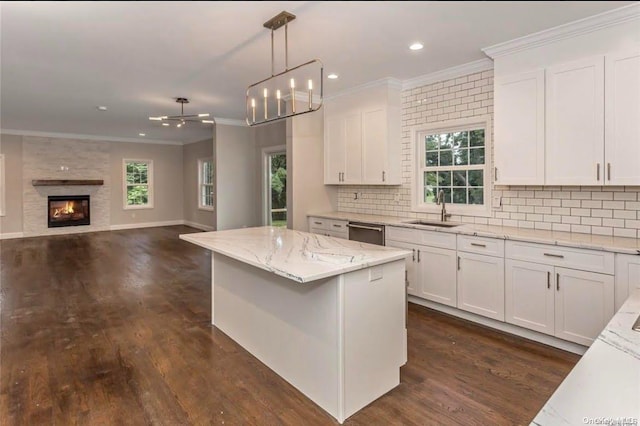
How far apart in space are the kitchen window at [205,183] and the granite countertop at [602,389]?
31.5 feet

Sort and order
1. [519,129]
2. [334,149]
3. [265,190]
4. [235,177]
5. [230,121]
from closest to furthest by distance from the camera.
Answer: [519,129] → [334,149] → [230,121] → [235,177] → [265,190]

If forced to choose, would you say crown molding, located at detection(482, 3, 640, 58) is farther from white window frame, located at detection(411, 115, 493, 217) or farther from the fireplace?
the fireplace

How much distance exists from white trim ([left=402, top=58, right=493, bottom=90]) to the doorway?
3.76 metres

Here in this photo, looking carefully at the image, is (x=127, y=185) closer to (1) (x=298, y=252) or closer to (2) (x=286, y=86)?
(2) (x=286, y=86)

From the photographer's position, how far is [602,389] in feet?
3.21

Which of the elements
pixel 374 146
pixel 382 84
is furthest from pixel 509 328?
pixel 382 84

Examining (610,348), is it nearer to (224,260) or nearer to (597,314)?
(597,314)

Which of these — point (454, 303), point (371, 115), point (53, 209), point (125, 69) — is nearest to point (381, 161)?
point (371, 115)

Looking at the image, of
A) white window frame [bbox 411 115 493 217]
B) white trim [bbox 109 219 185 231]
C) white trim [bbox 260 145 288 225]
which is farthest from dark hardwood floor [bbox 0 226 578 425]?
white trim [bbox 109 219 185 231]

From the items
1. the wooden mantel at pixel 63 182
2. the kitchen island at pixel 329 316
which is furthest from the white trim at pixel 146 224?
the kitchen island at pixel 329 316

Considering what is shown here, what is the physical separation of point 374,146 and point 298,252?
254 cm

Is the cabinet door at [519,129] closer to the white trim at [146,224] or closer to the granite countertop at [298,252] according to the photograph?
the granite countertop at [298,252]

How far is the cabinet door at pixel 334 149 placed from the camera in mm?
5117

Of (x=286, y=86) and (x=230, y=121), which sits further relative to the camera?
(x=230, y=121)
